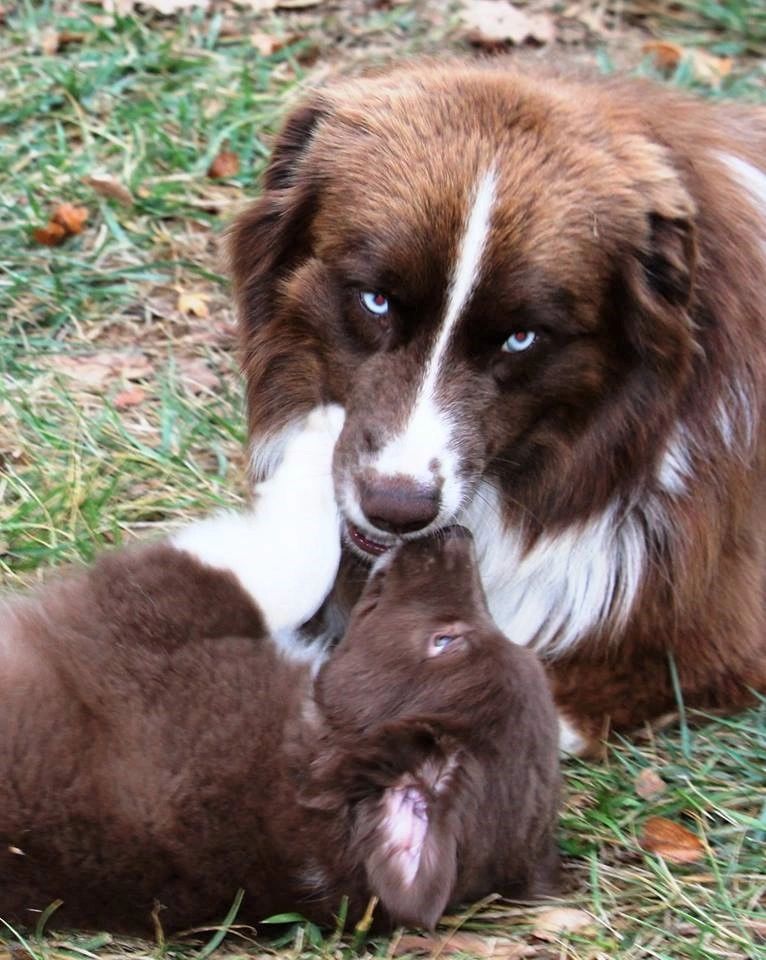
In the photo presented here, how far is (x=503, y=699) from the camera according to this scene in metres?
3.51

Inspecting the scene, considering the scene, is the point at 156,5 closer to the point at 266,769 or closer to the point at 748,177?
the point at 748,177

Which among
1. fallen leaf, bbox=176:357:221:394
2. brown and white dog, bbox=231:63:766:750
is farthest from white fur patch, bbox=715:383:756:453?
fallen leaf, bbox=176:357:221:394

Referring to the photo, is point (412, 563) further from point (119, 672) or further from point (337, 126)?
point (337, 126)

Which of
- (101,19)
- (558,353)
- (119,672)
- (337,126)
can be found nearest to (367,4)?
(101,19)

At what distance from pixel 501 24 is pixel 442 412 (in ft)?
13.8

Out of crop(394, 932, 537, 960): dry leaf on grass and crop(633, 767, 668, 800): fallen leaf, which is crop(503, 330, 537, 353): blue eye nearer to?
crop(633, 767, 668, 800): fallen leaf

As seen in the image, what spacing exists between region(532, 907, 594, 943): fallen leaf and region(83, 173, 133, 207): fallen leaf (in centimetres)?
371

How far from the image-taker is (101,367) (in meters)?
5.76

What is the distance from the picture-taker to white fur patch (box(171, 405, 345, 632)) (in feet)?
13.4

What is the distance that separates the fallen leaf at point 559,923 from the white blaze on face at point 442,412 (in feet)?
3.31

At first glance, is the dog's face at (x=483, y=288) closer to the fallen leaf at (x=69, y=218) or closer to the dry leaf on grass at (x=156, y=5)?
the fallen leaf at (x=69, y=218)

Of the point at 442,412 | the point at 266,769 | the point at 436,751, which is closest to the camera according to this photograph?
the point at 436,751

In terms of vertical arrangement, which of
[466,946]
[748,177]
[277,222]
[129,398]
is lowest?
[466,946]

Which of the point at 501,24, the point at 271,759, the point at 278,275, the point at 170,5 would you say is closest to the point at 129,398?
the point at 278,275
